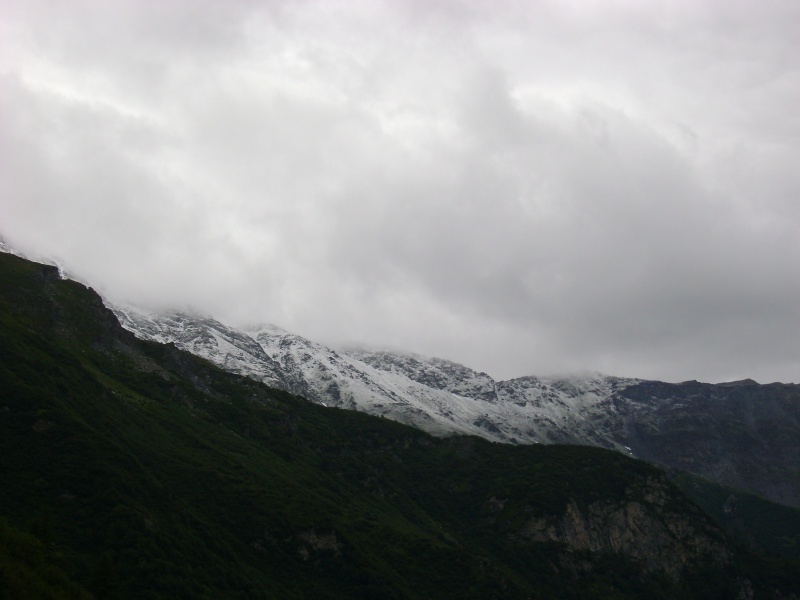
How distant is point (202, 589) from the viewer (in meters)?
191

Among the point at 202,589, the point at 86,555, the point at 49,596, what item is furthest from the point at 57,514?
the point at 49,596

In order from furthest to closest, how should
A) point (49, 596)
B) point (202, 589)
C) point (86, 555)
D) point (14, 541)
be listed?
point (202, 589) → point (86, 555) → point (14, 541) → point (49, 596)

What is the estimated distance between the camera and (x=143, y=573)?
180625mm

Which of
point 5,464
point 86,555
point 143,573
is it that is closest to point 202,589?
point 143,573

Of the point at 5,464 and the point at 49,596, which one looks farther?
the point at 5,464

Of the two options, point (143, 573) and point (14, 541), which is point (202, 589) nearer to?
point (143, 573)

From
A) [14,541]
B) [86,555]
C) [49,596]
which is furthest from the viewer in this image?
[86,555]

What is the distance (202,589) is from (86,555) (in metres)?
28.0

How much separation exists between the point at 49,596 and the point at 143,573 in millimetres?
48128

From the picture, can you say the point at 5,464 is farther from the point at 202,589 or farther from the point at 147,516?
the point at 202,589

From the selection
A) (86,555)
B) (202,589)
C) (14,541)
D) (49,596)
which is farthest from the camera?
(202,589)

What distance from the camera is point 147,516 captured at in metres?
200

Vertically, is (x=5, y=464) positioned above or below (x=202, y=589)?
above

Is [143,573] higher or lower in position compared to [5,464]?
lower
